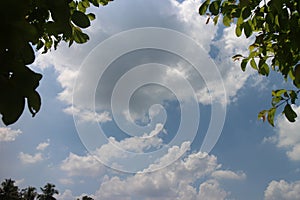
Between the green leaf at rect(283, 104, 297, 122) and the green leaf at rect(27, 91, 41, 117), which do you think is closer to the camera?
the green leaf at rect(27, 91, 41, 117)

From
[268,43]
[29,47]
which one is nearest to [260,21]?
[268,43]

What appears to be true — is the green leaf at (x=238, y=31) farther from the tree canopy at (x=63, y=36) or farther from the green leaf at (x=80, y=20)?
the green leaf at (x=80, y=20)

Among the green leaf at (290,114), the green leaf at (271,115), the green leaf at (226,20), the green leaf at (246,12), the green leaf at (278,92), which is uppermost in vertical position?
the green leaf at (226,20)

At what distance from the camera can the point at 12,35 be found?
0.96 m

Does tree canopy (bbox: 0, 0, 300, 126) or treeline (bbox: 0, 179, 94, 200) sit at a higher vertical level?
treeline (bbox: 0, 179, 94, 200)

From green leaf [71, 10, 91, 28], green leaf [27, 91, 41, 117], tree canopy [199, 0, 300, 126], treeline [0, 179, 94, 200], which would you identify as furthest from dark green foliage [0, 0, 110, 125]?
treeline [0, 179, 94, 200]

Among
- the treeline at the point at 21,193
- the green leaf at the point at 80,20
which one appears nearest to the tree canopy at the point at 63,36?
the green leaf at the point at 80,20

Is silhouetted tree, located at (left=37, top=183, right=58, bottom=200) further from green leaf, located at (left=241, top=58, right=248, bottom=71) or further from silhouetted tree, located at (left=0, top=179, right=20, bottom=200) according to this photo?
green leaf, located at (left=241, top=58, right=248, bottom=71)

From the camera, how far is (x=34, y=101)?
3.35 feet

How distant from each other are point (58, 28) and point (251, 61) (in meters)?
2.55

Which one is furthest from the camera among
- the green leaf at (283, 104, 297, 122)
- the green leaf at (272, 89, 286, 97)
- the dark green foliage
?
the green leaf at (272, 89, 286, 97)

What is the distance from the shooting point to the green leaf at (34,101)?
3.31 feet

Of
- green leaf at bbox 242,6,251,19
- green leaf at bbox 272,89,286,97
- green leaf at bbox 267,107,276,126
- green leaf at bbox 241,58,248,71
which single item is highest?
green leaf at bbox 241,58,248,71

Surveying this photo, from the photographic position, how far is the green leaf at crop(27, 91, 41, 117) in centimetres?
101
